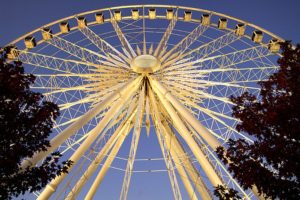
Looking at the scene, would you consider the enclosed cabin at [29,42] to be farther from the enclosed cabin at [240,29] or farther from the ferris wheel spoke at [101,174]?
the enclosed cabin at [240,29]

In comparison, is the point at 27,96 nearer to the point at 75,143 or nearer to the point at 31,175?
the point at 31,175

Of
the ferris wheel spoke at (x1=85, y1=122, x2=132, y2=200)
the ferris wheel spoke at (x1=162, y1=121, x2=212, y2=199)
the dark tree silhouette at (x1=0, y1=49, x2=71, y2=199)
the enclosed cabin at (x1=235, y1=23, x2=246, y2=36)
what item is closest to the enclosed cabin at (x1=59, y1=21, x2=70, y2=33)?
the ferris wheel spoke at (x1=85, y1=122, x2=132, y2=200)

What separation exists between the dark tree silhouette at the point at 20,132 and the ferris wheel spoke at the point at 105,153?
30.1ft

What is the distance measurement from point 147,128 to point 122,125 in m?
1.94

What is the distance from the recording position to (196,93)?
835 inches

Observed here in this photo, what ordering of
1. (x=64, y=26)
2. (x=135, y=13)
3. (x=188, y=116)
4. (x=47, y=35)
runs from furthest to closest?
(x=135, y=13)
(x=64, y=26)
(x=47, y=35)
(x=188, y=116)

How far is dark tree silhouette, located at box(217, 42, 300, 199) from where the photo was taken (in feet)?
28.7

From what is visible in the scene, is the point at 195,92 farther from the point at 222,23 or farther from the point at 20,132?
the point at 20,132

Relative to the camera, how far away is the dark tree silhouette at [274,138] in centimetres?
874

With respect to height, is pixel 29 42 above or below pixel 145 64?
above

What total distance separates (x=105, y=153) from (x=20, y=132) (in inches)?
441

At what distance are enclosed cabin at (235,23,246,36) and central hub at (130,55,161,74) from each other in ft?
17.9

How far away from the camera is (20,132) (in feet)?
30.0

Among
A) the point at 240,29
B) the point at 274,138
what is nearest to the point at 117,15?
the point at 240,29
